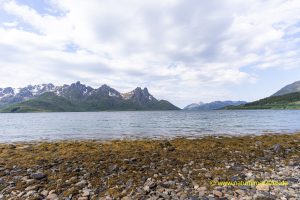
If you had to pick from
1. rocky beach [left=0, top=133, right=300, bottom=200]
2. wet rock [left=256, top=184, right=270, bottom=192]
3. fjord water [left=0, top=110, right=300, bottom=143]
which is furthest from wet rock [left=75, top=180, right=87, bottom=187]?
fjord water [left=0, top=110, right=300, bottom=143]

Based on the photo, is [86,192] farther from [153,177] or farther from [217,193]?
[217,193]

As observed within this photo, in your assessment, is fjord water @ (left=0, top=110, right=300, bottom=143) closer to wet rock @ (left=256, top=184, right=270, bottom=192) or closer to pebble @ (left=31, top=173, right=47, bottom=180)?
pebble @ (left=31, top=173, right=47, bottom=180)

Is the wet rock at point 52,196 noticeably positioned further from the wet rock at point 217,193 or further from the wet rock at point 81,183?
the wet rock at point 217,193

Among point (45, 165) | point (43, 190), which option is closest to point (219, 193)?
point (43, 190)

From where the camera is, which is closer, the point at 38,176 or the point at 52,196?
the point at 52,196

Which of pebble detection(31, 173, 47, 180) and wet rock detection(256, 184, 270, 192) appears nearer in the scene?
wet rock detection(256, 184, 270, 192)

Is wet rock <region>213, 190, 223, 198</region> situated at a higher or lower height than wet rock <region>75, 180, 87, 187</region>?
lower

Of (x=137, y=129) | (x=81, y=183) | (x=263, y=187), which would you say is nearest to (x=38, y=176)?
(x=81, y=183)

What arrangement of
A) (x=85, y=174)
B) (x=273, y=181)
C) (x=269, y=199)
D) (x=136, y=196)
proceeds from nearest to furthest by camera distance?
1. (x=269, y=199)
2. (x=136, y=196)
3. (x=273, y=181)
4. (x=85, y=174)

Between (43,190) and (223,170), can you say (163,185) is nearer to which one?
(223,170)

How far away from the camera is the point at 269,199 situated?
9.45m

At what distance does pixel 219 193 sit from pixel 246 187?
1759 millimetres

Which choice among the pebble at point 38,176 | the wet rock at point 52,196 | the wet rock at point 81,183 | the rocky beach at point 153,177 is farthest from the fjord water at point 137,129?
the wet rock at point 52,196

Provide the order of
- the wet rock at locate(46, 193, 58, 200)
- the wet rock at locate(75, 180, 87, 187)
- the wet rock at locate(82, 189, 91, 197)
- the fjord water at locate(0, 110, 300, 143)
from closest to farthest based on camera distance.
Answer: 1. the wet rock at locate(46, 193, 58, 200)
2. the wet rock at locate(82, 189, 91, 197)
3. the wet rock at locate(75, 180, 87, 187)
4. the fjord water at locate(0, 110, 300, 143)
